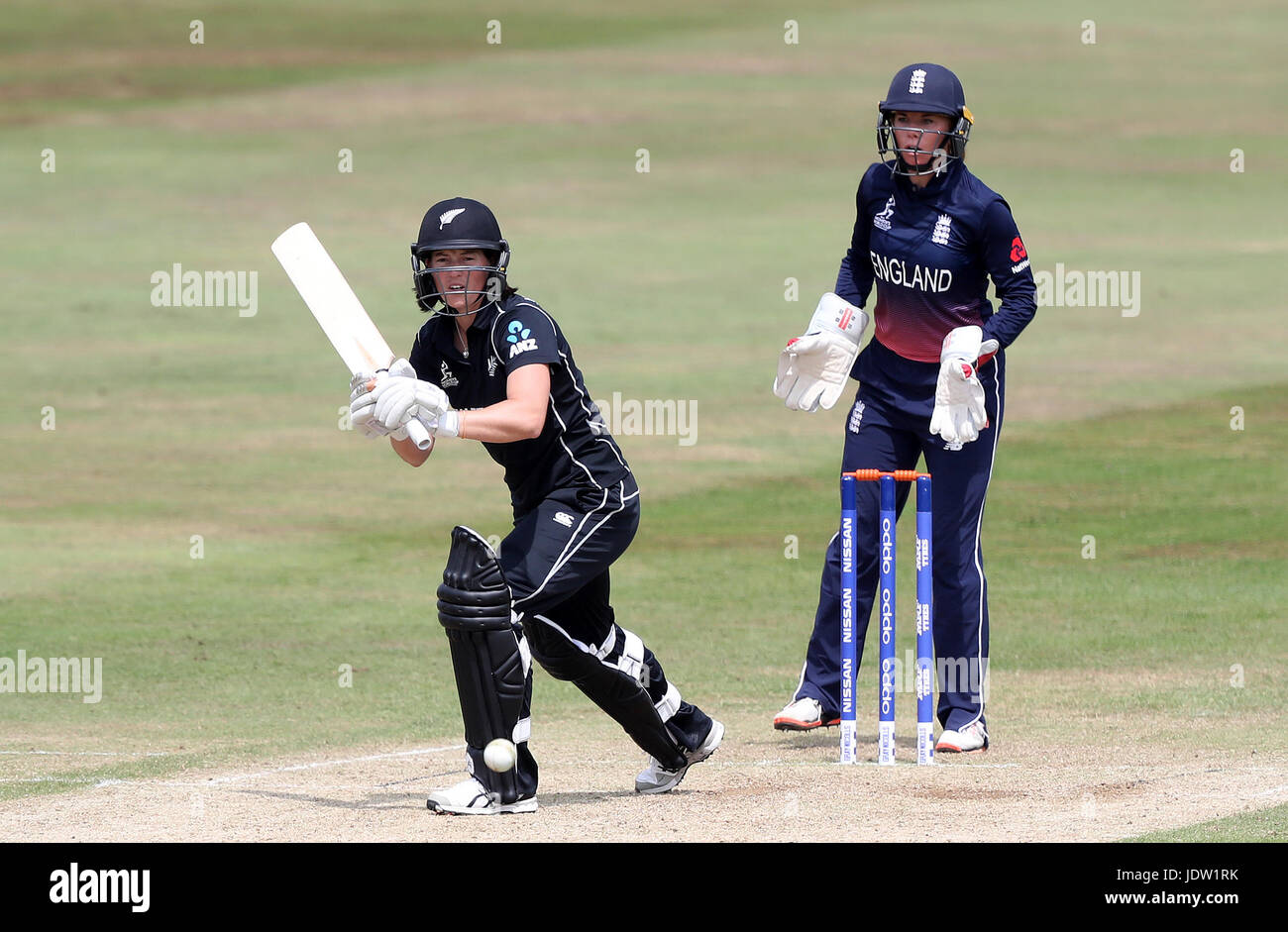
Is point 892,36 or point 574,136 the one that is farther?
point 892,36

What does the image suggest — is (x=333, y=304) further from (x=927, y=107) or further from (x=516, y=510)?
(x=927, y=107)

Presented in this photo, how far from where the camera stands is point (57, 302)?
24.3 metres

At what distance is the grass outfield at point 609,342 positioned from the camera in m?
10.2

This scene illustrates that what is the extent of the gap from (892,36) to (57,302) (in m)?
22.8

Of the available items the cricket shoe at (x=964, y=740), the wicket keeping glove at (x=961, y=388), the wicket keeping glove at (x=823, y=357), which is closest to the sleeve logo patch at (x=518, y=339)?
the wicket keeping glove at (x=961, y=388)

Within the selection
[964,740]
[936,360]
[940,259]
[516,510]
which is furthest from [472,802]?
[940,259]

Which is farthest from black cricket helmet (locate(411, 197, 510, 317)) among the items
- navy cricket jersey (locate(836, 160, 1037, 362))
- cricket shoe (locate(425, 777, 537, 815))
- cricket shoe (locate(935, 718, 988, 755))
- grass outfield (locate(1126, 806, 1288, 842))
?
grass outfield (locate(1126, 806, 1288, 842))

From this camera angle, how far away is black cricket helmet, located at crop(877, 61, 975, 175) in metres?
8.09

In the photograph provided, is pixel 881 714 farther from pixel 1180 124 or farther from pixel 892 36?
pixel 892 36

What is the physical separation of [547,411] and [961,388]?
182cm

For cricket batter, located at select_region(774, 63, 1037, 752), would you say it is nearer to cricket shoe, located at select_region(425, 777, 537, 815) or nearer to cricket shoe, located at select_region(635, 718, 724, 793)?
cricket shoe, located at select_region(635, 718, 724, 793)

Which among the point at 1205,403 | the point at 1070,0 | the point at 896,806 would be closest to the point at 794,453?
the point at 1205,403

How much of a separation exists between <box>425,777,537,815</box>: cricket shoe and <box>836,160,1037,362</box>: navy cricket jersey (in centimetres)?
266

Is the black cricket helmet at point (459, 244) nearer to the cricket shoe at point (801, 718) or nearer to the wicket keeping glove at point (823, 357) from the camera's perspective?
the wicket keeping glove at point (823, 357)
